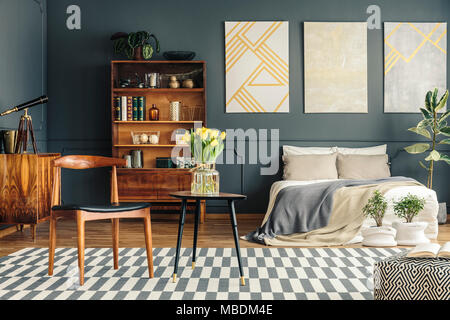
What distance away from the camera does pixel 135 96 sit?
5.83 meters

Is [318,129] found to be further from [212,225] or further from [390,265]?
[390,265]

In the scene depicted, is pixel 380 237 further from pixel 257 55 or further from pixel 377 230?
pixel 257 55

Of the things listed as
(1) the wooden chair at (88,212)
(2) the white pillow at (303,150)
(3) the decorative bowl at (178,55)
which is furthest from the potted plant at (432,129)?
(1) the wooden chair at (88,212)

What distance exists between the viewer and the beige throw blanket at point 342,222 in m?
4.23

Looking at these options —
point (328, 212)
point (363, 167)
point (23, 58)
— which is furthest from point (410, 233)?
point (23, 58)

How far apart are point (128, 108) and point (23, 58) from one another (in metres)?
1.32

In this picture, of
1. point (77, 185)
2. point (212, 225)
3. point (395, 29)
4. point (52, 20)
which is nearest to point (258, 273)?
point (212, 225)

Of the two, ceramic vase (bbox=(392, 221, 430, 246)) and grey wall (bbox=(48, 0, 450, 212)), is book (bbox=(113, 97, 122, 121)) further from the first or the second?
ceramic vase (bbox=(392, 221, 430, 246))

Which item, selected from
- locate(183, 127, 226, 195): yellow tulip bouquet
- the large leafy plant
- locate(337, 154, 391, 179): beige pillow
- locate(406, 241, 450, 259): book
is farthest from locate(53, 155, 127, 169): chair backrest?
the large leafy plant

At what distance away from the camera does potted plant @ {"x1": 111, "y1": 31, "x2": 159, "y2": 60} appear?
5.62m

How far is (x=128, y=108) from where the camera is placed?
5.72m

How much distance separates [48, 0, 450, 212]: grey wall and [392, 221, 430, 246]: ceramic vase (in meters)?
1.87

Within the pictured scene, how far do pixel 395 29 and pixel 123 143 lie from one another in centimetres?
386

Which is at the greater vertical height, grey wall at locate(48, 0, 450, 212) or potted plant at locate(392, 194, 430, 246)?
grey wall at locate(48, 0, 450, 212)
